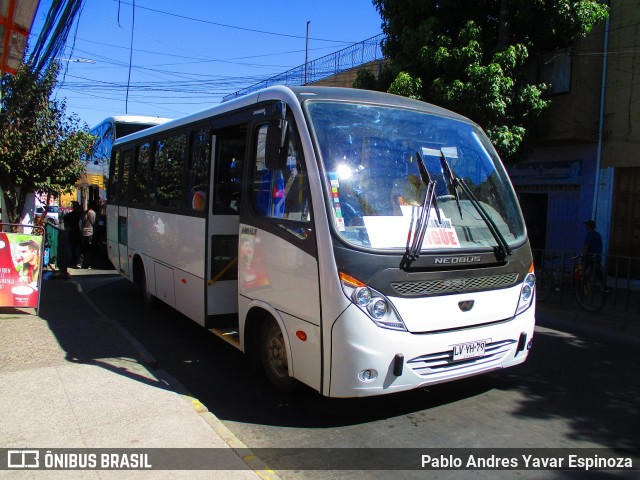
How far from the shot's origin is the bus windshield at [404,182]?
13.2ft

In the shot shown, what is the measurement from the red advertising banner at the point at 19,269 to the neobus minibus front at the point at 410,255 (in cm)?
516

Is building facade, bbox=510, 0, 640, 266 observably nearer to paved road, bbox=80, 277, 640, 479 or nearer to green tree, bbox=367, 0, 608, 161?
green tree, bbox=367, 0, 608, 161

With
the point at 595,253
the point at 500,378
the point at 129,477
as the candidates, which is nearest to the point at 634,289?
the point at 595,253

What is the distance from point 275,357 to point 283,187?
1603 millimetres

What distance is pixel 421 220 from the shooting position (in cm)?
408

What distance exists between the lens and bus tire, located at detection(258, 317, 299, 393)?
4.59 meters

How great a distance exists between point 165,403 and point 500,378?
11.0ft

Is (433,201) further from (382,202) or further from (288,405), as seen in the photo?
(288,405)

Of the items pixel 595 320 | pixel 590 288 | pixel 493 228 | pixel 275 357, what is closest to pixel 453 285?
pixel 493 228

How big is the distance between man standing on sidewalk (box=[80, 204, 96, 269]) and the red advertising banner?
5.93 m

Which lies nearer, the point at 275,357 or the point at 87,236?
the point at 275,357

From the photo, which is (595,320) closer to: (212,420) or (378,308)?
(378,308)

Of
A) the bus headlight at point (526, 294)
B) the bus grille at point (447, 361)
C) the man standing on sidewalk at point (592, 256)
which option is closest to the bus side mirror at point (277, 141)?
the bus grille at point (447, 361)

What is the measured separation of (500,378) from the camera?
17.3ft
